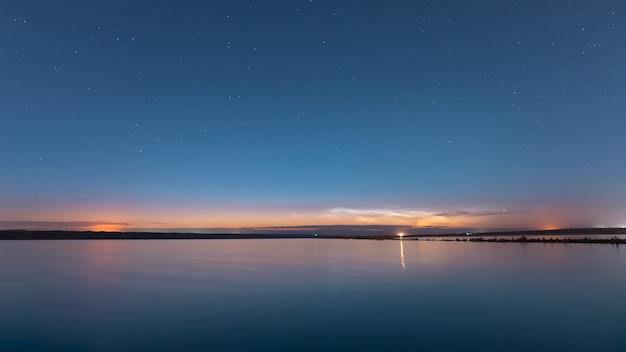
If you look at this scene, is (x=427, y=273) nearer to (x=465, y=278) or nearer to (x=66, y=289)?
(x=465, y=278)

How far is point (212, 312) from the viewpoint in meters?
19.8

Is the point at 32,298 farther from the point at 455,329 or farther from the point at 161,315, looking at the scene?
the point at 455,329

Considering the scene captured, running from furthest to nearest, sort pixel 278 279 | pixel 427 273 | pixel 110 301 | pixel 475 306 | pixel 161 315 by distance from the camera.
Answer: pixel 427 273, pixel 278 279, pixel 110 301, pixel 475 306, pixel 161 315

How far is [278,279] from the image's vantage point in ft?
108

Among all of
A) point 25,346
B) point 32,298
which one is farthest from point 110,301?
point 25,346

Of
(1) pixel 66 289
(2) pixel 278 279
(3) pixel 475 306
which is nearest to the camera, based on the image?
(3) pixel 475 306

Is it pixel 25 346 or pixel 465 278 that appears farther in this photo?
pixel 465 278

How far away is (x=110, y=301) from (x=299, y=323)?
1249cm

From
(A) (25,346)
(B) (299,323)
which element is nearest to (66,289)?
(A) (25,346)

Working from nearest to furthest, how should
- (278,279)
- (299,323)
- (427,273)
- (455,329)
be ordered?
(455,329) < (299,323) < (278,279) < (427,273)

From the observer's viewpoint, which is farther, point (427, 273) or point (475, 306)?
point (427, 273)

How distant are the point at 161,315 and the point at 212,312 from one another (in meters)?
2.33

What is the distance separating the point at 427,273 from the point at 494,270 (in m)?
6.53

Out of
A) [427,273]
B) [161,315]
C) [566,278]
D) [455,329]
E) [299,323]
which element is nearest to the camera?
[455,329]
